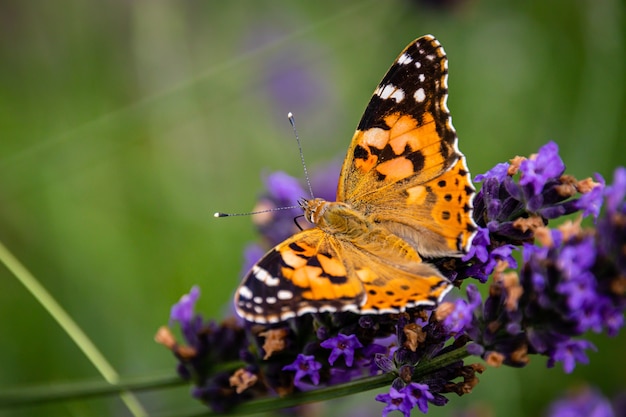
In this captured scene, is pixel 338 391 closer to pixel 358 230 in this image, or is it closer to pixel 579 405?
pixel 358 230

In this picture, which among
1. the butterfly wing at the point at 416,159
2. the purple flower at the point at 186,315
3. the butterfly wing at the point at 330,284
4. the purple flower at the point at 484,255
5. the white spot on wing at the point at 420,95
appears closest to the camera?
the butterfly wing at the point at 330,284

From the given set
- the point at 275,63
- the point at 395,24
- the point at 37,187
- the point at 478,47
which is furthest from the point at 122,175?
the point at 478,47

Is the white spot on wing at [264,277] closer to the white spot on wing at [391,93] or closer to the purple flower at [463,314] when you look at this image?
the purple flower at [463,314]

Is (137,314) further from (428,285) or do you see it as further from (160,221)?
(428,285)

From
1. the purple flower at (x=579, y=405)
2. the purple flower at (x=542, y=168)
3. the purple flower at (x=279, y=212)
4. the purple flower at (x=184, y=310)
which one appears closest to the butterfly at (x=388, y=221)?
the purple flower at (x=542, y=168)

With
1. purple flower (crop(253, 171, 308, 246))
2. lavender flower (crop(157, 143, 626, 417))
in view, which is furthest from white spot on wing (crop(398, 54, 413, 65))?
purple flower (crop(253, 171, 308, 246))

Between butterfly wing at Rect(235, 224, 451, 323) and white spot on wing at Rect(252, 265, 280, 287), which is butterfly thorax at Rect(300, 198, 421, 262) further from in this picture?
white spot on wing at Rect(252, 265, 280, 287)

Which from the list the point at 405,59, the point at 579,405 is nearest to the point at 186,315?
the point at 405,59

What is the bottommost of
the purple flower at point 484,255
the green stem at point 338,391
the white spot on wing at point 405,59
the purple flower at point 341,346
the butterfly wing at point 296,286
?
the green stem at point 338,391
